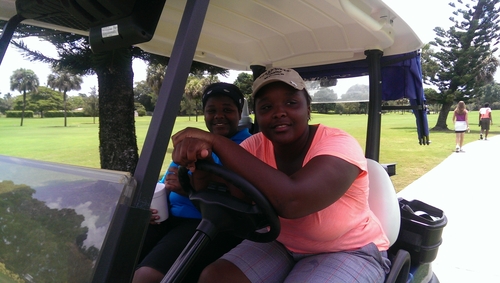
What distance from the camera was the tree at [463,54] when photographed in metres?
22.8

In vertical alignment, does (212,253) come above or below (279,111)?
below

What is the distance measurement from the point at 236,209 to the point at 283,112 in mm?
492

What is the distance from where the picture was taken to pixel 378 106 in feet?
7.25

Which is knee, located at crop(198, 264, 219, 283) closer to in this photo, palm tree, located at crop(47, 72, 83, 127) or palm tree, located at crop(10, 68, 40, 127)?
palm tree, located at crop(10, 68, 40, 127)

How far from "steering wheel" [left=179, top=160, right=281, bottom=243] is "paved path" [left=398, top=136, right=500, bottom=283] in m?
2.74

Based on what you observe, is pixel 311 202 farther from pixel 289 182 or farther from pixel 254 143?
pixel 254 143

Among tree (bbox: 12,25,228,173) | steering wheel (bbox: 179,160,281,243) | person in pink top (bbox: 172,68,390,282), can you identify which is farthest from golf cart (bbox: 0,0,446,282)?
tree (bbox: 12,25,228,173)

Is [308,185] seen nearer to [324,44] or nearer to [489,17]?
[324,44]

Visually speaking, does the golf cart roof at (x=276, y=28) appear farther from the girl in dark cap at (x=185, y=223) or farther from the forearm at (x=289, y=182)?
the forearm at (x=289, y=182)

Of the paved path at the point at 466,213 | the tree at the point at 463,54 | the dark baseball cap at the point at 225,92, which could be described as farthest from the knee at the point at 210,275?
the tree at the point at 463,54

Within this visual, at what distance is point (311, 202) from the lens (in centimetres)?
108

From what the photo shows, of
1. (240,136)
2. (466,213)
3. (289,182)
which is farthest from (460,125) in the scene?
(289,182)

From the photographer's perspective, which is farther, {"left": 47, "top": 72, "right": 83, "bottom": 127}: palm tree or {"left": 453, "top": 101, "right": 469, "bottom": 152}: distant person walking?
{"left": 453, "top": 101, "right": 469, "bottom": 152}: distant person walking

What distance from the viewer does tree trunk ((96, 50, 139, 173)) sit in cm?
363
